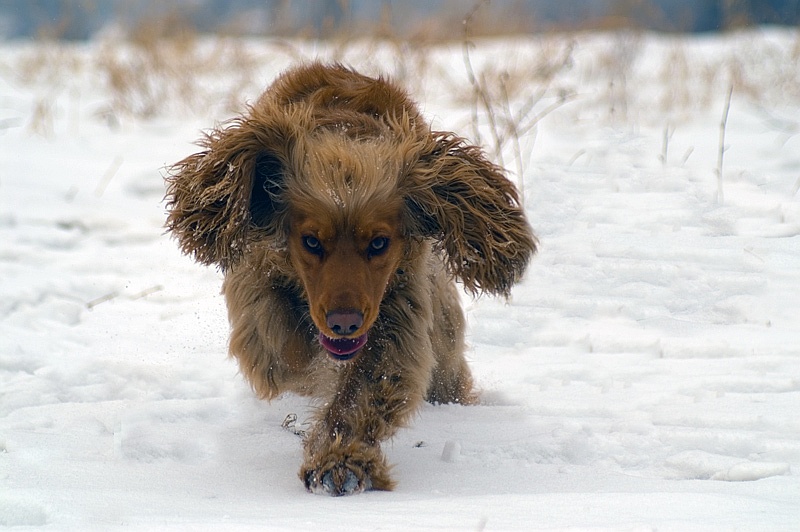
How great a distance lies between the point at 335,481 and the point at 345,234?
736 millimetres

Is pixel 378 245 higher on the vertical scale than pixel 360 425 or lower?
higher

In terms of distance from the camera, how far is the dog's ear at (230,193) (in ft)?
9.65

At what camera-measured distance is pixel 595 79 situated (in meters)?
10.4

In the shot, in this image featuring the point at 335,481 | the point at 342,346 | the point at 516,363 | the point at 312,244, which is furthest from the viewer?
the point at 516,363

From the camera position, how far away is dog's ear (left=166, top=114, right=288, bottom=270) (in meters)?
2.94

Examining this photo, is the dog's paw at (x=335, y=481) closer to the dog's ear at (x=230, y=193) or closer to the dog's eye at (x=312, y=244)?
the dog's eye at (x=312, y=244)

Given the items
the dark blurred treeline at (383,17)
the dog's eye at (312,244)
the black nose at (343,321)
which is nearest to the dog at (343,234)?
the dog's eye at (312,244)

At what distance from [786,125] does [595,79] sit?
357 cm

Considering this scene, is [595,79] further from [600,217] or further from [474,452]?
[474,452]

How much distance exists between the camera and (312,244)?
2811 mm

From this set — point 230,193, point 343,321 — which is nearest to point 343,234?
point 343,321

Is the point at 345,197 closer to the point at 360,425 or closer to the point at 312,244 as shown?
the point at 312,244

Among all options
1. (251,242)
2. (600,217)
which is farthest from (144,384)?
A: (600,217)

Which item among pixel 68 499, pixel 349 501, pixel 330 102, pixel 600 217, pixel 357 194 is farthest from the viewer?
pixel 600 217
